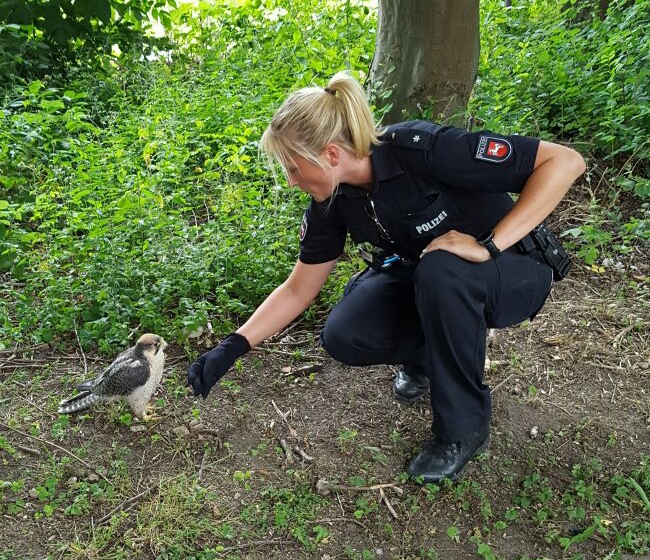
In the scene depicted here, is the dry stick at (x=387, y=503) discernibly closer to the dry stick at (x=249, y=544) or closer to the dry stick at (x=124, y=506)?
the dry stick at (x=249, y=544)

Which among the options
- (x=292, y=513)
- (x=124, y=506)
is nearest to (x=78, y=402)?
(x=124, y=506)

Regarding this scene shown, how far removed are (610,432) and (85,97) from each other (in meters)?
5.25

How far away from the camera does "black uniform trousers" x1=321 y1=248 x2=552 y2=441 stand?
274 centimetres

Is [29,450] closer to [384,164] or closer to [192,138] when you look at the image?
[384,164]

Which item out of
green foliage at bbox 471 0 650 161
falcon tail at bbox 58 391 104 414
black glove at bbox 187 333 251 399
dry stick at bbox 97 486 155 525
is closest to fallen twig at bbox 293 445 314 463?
black glove at bbox 187 333 251 399

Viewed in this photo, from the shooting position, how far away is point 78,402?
3354mm

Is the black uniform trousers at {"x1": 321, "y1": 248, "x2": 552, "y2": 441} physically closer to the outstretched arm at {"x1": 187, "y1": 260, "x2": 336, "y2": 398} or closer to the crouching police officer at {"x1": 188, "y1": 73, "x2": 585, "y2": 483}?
the crouching police officer at {"x1": 188, "y1": 73, "x2": 585, "y2": 483}

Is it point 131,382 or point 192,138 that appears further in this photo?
point 192,138

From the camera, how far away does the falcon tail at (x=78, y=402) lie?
332 cm

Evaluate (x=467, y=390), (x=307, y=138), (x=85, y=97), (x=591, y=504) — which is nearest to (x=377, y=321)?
(x=467, y=390)

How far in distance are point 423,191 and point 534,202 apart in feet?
1.45

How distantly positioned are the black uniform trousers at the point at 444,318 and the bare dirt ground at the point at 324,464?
35cm

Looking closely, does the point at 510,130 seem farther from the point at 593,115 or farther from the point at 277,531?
the point at 277,531

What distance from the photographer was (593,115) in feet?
17.6
